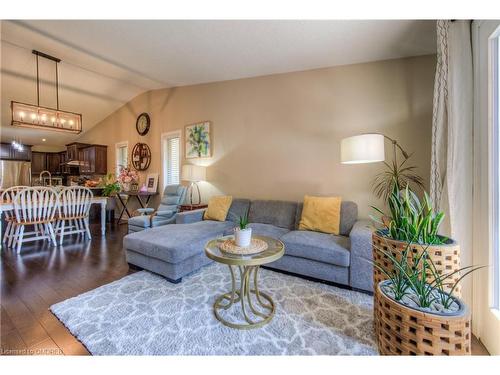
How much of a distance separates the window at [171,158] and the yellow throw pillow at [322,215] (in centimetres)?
308

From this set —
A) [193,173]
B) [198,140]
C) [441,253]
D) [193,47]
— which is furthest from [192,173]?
[441,253]

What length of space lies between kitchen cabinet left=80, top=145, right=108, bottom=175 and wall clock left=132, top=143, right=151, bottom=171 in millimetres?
1360

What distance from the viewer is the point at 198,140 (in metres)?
4.19

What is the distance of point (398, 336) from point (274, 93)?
3266mm

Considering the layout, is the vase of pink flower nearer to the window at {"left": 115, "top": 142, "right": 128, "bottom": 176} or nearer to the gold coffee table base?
the window at {"left": 115, "top": 142, "right": 128, "bottom": 176}

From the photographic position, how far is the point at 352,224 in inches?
103

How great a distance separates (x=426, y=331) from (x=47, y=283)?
126 inches

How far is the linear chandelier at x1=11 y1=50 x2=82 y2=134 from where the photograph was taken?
3.38 meters

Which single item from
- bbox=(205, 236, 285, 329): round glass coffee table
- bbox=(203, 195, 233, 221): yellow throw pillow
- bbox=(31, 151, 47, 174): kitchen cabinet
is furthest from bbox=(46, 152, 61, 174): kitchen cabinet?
bbox=(205, 236, 285, 329): round glass coffee table

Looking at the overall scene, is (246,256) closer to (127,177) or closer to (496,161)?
(496,161)

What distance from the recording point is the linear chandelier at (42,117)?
11.1ft

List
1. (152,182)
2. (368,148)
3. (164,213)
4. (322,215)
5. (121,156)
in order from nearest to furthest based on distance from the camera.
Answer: (368,148), (322,215), (164,213), (152,182), (121,156)

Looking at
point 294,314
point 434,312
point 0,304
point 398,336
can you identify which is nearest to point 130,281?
point 0,304

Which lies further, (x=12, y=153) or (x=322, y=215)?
(x=12, y=153)
